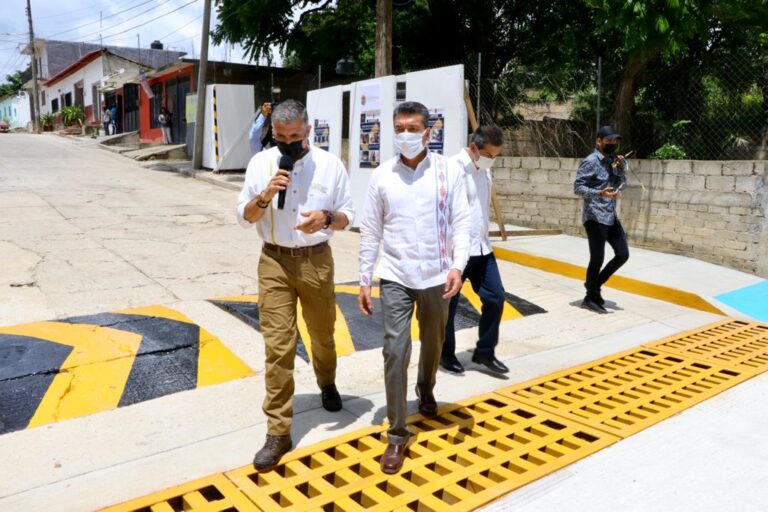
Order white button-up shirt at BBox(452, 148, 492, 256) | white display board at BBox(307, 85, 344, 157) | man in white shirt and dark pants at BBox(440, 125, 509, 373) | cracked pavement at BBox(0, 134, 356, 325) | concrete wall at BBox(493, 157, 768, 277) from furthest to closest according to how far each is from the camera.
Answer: white display board at BBox(307, 85, 344, 157), concrete wall at BBox(493, 157, 768, 277), cracked pavement at BBox(0, 134, 356, 325), man in white shirt and dark pants at BBox(440, 125, 509, 373), white button-up shirt at BBox(452, 148, 492, 256)

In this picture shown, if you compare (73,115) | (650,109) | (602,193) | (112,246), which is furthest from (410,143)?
(73,115)

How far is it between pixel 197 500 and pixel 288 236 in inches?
55.6

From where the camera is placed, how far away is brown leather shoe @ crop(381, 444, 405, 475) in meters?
3.37

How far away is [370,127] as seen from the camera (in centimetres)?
1021

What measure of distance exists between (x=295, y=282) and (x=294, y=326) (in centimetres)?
25

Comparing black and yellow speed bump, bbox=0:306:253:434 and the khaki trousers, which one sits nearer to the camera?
the khaki trousers

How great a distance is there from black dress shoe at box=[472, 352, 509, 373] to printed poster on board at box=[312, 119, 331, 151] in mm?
6656

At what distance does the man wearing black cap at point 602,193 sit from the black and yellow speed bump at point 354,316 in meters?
0.94

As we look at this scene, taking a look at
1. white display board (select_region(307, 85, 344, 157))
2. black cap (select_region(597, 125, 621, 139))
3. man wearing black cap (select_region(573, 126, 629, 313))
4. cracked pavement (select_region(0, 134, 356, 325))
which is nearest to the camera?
cracked pavement (select_region(0, 134, 356, 325))

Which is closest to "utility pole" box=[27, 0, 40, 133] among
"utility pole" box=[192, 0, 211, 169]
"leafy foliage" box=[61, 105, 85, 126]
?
"leafy foliage" box=[61, 105, 85, 126]

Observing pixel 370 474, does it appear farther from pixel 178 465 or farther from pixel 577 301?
pixel 577 301

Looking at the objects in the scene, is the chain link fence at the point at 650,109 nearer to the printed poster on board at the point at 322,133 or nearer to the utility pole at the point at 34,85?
the printed poster on board at the point at 322,133

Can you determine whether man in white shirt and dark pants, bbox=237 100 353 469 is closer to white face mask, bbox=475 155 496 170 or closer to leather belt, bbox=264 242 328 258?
leather belt, bbox=264 242 328 258

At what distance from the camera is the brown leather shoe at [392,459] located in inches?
133
